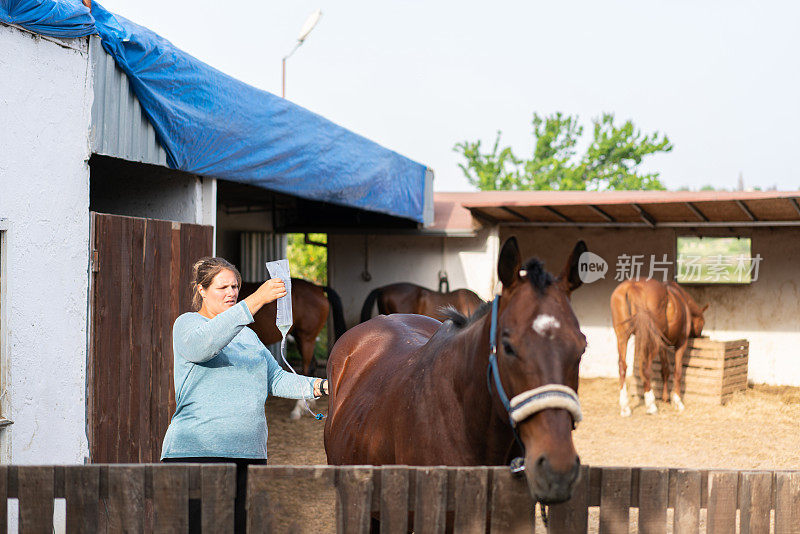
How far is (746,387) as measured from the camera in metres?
10.7

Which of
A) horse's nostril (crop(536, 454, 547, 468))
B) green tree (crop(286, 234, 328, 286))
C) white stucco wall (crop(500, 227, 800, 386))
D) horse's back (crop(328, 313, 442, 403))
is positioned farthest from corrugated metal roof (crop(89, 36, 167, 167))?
green tree (crop(286, 234, 328, 286))

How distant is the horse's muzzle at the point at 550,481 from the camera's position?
1.80m

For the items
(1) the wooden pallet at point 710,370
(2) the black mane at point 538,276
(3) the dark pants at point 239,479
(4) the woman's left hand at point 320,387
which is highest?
(2) the black mane at point 538,276

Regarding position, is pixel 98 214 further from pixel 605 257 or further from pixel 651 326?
pixel 605 257

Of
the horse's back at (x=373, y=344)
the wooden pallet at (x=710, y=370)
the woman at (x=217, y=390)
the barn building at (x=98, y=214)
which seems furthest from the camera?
the wooden pallet at (x=710, y=370)

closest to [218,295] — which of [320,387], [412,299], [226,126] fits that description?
[320,387]

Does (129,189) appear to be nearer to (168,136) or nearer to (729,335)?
(168,136)

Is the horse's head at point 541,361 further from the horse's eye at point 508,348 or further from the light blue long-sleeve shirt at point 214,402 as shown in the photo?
the light blue long-sleeve shirt at point 214,402

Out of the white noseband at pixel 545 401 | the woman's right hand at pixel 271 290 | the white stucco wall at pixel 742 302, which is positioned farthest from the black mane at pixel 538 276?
the white stucco wall at pixel 742 302

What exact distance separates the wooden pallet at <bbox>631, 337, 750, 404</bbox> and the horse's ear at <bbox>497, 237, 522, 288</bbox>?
345 inches

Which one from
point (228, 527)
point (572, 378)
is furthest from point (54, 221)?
point (572, 378)

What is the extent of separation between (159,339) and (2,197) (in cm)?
152

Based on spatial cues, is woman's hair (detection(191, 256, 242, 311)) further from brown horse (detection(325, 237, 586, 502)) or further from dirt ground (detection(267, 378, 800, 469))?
dirt ground (detection(267, 378, 800, 469))

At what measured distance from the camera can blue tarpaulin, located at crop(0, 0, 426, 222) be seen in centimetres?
440
